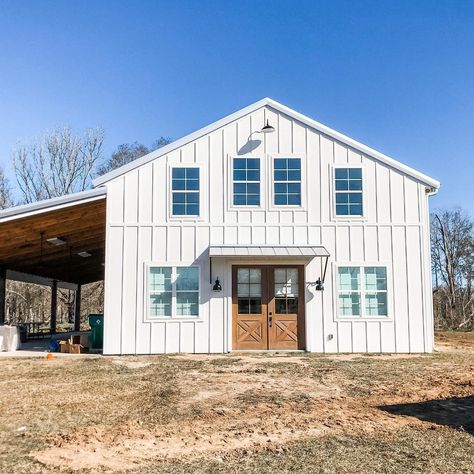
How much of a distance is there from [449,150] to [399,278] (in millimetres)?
11621

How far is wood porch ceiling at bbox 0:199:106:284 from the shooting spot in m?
11.5

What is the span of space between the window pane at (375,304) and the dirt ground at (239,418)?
7.55ft

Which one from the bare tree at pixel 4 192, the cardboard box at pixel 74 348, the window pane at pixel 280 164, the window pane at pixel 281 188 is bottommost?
the cardboard box at pixel 74 348

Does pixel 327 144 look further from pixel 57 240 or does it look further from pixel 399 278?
pixel 57 240

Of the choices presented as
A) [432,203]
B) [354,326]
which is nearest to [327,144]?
[354,326]

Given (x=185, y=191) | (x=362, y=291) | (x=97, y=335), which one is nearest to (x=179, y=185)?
(x=185, y=191)

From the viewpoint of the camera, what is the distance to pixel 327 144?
1188 cm

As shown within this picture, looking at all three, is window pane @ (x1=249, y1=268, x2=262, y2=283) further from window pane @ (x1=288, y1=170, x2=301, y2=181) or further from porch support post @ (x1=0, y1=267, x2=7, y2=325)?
porch support post @ (x1=0, y1=267, x2=7, y2=325)

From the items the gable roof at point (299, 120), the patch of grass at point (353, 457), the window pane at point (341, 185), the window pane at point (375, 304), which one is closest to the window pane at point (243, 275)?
the window pane at point (375, 304)

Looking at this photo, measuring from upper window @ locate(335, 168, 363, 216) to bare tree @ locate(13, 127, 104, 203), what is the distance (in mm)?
22110

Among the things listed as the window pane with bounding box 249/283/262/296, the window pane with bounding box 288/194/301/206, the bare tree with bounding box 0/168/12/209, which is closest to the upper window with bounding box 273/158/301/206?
the window pane with bounding box 288/194/301/206

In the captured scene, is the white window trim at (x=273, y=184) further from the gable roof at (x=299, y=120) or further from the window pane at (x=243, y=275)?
the window pane at (x=243, y=275)

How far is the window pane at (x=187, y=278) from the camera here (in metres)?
11.4

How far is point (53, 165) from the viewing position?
1171 inches
